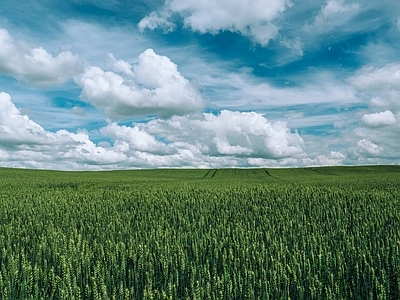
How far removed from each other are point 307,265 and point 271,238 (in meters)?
2.41

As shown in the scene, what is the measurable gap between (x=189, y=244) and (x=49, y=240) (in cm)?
359

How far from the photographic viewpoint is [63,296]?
5.50 m

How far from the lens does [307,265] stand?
6.69 metres

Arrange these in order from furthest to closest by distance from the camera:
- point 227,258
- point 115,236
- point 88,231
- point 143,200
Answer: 1. point 143,200
2. point 88,231
3. point 115,236
4. point 227,258

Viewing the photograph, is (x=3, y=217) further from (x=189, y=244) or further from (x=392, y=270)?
(x=392, y=270)

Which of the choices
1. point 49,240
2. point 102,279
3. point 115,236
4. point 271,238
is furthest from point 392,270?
point 49,240

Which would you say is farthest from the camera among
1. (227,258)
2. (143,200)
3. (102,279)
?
(143,200)

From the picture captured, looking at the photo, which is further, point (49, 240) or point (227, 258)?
point (49, 240)

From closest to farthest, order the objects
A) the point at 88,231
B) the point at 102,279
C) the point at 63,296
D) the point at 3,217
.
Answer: the point at 63,296
the point at 102,279
the point at 88,231
the point at 3,217

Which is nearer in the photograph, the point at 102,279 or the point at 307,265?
the point at 102,279

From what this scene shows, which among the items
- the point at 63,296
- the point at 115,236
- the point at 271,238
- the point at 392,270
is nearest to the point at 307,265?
the point at 392,270

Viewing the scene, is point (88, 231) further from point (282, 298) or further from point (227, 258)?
point (282, 298)

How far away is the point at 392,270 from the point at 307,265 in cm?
153

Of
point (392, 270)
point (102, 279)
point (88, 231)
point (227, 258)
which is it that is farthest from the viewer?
point (88, 231)
